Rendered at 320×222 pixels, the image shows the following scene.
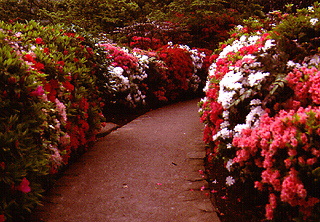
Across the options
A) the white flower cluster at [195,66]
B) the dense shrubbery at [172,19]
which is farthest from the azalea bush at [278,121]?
the dense shrubbery at [172,19]

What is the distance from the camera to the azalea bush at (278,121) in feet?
7.04

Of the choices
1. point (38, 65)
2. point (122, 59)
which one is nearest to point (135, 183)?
point (38, 65)

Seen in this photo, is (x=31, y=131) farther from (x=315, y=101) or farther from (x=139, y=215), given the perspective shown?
(x=315, y=101)

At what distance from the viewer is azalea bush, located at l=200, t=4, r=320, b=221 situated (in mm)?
2146

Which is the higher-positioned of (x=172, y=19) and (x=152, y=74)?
(x=172, y=19)

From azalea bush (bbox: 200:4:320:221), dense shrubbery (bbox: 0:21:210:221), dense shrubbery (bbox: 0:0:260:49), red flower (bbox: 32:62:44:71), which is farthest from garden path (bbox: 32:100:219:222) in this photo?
dense shrubbery (bbox: 0:0:260:49)

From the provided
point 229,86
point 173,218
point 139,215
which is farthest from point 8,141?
point 229,86

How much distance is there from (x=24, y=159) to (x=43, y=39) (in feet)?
7.45

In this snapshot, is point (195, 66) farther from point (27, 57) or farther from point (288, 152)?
point (288, 152)

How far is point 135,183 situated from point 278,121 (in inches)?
83.7

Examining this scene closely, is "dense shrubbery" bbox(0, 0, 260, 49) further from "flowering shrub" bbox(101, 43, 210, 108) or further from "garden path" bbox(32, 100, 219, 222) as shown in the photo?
"garden path" bbox(32, 100, 219, 222)

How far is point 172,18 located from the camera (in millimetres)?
15141

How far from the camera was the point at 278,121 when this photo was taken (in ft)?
8.09

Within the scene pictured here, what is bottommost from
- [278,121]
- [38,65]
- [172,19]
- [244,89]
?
[278,121]
